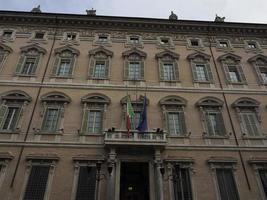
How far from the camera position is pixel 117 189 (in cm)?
1294

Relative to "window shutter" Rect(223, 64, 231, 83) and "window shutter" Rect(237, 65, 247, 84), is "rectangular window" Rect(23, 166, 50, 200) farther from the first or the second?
"window shutter" Rect(237, 65, 247, 84)

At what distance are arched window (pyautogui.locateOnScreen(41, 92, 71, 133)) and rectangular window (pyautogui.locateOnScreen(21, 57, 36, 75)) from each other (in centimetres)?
272

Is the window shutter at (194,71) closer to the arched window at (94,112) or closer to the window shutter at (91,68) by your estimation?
the arched window at (94,112)

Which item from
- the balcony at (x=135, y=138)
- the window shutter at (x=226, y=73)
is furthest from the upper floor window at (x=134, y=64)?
the window shutter at (x=226, y=73)

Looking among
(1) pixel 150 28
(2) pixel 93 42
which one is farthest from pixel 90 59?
(1) pixel 150 28

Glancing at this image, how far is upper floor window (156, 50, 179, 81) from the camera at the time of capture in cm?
1834

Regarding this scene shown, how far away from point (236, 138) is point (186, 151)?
3.29 metres

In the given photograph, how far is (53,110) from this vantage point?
1597 cm

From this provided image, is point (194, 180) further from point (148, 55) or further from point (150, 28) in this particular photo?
point (150, 28)

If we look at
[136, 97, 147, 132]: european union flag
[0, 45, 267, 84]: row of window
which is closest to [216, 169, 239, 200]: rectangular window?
[136, 97, 147, 132]: european union flag

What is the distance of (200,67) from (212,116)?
4.48 m

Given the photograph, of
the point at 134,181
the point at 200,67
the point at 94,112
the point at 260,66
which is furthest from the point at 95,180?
the point at 260,66

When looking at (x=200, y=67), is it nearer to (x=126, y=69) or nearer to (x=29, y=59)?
(x=126, y=69)

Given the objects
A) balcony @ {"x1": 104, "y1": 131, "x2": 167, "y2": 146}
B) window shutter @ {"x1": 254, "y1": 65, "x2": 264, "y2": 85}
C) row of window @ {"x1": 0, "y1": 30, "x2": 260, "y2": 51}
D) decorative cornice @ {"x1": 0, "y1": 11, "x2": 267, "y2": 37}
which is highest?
decorative cornice @ {"x1": 0, "y1": 11, "x2": 267, "y2": 37}
